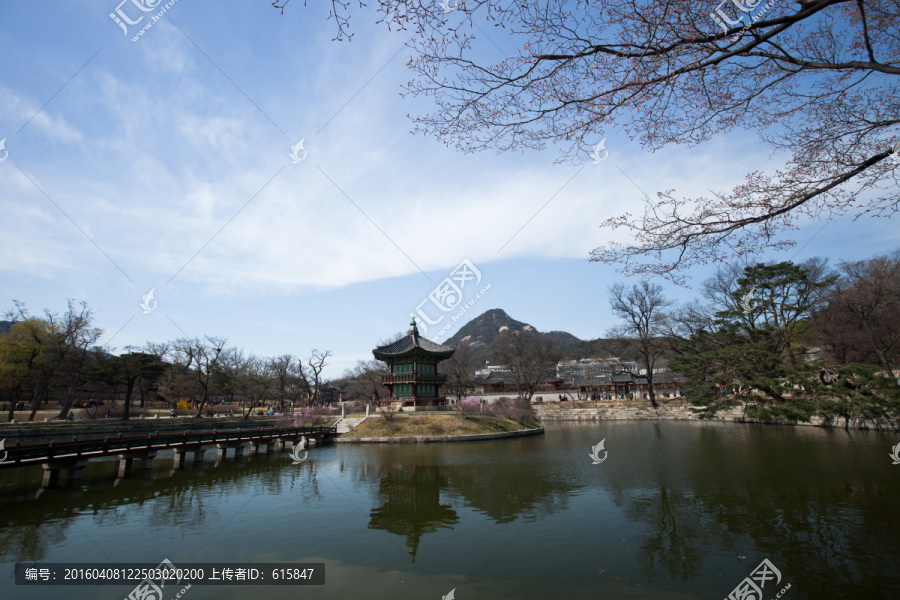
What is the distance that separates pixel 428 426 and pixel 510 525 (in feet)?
62.2

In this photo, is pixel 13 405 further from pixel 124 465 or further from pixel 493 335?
pixel 493 335

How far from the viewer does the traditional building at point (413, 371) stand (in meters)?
34.3

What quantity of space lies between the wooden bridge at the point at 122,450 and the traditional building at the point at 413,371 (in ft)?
37.4

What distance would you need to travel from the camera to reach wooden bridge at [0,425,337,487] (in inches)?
496

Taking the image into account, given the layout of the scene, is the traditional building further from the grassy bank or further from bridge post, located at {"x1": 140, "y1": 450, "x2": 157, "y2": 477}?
bridge post, located at {"x1": 140, "y1": 450, "x2": 157, "y2": 477}

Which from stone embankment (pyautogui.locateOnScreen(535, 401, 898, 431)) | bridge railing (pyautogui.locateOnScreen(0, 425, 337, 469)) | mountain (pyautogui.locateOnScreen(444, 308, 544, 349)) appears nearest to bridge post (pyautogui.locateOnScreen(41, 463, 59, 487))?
bridge railing (pyautogui.locateOnScreen(0, 425, 337, 469))

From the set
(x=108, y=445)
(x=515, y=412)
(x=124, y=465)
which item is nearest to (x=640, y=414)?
(x=515, y=412)

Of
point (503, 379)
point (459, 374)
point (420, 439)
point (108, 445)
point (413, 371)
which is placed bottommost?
point (420, 439)

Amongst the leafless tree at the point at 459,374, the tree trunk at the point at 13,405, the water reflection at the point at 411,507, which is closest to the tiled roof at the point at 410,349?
the leafless tree at the point at 459,374

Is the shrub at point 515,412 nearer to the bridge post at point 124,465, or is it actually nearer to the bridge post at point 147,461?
the bridge post at point 147,461

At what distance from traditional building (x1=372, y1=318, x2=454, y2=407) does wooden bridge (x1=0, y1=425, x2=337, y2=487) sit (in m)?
11.4

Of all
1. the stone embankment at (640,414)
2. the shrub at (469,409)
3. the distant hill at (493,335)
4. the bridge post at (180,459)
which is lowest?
the stone embankment at (640,414)

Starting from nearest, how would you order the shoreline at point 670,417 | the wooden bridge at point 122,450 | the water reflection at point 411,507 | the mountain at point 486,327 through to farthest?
the water reflection at point 411,507, the wooden bridge at point 122,450, the shoreline at point 670,417, the mountain at point 486,327

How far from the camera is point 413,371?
34500 mm
